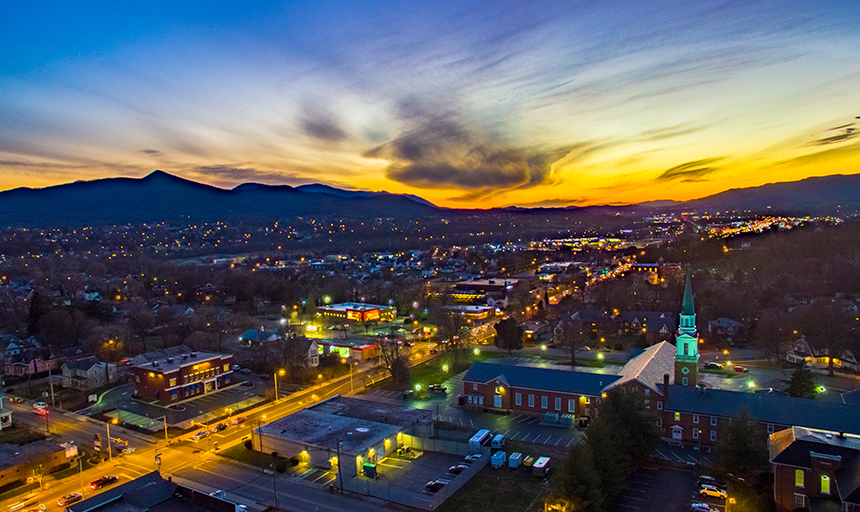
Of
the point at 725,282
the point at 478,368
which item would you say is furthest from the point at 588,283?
the point at 478,368

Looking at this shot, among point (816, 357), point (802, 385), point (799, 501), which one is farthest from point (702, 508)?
point (816, 357)

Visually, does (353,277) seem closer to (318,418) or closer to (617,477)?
(318,418)

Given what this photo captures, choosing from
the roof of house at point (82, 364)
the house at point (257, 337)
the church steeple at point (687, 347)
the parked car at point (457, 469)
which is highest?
the church steeple at point (687, 347)

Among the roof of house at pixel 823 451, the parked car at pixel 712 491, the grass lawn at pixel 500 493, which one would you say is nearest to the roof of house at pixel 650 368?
the parked car at pixel 712 491

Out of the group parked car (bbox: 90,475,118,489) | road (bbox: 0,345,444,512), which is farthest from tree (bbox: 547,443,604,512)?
parked car (bbox: 90,475,118,489)

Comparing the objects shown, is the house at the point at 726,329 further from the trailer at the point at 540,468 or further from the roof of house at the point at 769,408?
the trailer at the point at 540,468

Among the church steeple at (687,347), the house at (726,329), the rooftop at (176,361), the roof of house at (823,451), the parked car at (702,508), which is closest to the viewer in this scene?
Answer: the roof of house at (823,451)

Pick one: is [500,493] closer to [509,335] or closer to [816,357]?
[509,335]
